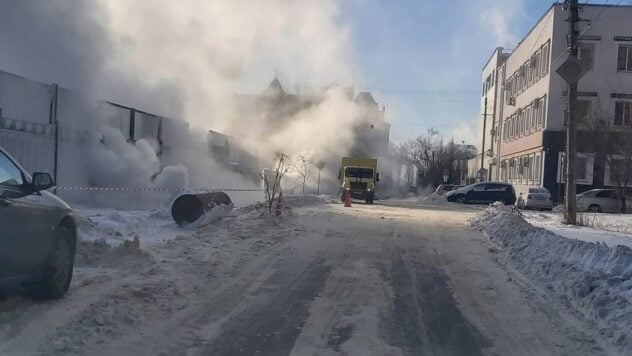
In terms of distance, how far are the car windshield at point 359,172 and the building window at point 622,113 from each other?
13.4 metres

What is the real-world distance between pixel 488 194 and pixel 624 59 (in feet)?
37.4

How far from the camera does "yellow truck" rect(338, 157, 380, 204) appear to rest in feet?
116

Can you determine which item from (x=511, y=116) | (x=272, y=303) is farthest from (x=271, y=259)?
(x=511, y=116)

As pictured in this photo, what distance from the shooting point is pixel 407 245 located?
40.5ft

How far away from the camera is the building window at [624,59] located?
3709 cm

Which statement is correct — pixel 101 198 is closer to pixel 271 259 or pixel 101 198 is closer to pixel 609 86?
pixel 271 259

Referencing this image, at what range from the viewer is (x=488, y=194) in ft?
119

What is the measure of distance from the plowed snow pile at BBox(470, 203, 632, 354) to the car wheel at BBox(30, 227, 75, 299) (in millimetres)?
5198

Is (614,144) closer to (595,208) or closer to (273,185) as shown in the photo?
(595,208)

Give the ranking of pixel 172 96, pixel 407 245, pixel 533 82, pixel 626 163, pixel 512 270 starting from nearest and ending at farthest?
pixel 512 270 → pixel 407 245 → pixel 172 96 → pixel 626 163 → pixel 533 82

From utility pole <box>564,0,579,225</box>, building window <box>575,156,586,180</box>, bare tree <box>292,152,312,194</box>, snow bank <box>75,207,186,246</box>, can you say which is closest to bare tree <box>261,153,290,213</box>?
snow bank <box>75,207,186,246</box>

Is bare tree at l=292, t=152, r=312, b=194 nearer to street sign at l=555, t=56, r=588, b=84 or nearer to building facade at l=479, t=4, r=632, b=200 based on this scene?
building facade at l=479, t=4, r=632, b=200

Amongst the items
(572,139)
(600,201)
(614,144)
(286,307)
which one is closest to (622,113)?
(614,144)

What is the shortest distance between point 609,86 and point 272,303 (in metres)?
35.3
